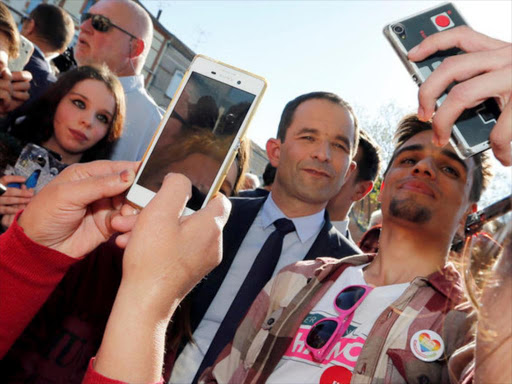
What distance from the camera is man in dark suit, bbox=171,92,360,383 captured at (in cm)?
248

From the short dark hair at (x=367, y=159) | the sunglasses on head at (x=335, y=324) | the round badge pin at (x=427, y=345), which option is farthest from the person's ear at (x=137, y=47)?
the round badge pin at (x=427, y=345)

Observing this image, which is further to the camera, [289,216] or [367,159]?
[367,159]

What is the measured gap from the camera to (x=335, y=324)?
1936 mm

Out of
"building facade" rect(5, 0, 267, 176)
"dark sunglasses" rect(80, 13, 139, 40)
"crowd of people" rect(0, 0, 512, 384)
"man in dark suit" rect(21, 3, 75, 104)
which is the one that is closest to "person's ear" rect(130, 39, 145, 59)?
"dark sunglasses" rect(80, 13, 139, 40)

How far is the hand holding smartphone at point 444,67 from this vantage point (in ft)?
4.00

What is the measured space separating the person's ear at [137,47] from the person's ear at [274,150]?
5.29ft

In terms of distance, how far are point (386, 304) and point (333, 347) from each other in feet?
1.13

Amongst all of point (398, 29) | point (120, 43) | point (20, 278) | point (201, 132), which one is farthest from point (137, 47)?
point (398, 29)

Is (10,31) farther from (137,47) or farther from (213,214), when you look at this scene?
(213,214)

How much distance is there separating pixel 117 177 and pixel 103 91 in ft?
6.07

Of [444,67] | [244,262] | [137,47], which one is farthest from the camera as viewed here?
[137,47]

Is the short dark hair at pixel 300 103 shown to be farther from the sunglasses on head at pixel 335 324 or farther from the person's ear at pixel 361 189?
the sunglasses on head at pixel 335 324

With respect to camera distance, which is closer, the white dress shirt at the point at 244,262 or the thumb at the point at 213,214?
the thumb at the point at 213,214

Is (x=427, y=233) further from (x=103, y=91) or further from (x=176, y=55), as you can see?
(x=176, y=55)
